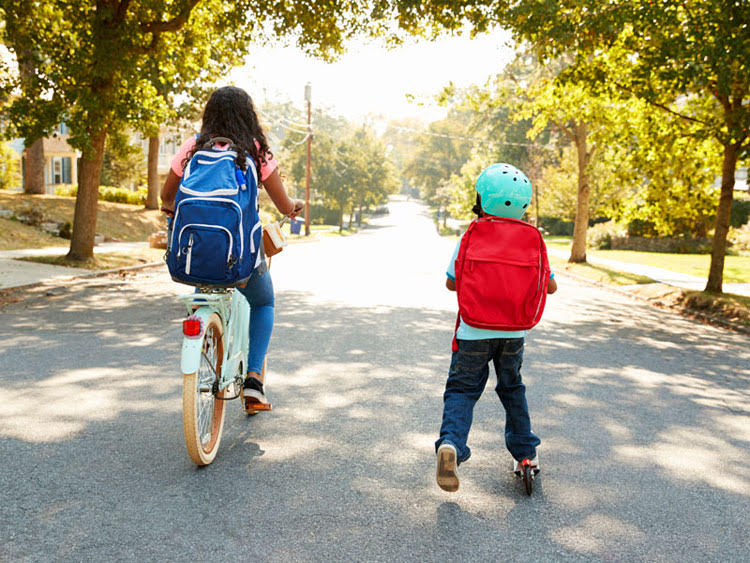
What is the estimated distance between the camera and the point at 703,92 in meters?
14.0

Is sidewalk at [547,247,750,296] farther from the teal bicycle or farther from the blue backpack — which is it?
the blue backpack

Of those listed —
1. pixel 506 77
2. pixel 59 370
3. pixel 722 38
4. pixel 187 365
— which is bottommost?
pixel 59 370

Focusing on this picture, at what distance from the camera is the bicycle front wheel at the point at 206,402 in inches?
137

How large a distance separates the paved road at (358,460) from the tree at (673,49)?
4622 millimetres

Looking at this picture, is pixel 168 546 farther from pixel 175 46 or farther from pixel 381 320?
pixel 175 46

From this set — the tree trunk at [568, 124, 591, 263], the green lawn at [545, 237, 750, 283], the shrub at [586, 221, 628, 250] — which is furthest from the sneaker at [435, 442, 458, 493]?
the shrub at [586, 221, 628, 250]

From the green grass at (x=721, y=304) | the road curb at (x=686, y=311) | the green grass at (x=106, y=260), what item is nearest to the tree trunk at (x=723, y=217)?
the green grass at (x=721, y=304)

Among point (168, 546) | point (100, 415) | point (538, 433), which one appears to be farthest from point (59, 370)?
point (538, 433)

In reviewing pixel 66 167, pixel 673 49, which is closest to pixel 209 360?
pixel 673 49

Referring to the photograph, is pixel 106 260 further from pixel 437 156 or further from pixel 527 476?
pixel 437 156

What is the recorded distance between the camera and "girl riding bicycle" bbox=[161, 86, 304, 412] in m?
3.78

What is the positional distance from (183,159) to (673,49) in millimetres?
8964

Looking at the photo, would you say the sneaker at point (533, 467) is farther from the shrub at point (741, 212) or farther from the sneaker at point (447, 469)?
the shrub at point (741, 212)

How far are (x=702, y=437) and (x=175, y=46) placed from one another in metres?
15.2
